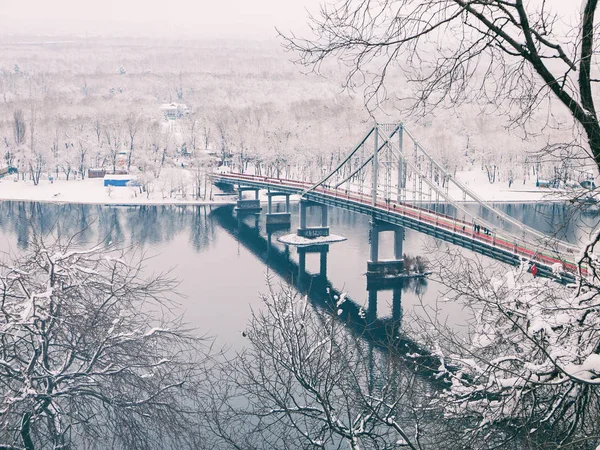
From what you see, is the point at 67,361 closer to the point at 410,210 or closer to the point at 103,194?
the point at 410,210

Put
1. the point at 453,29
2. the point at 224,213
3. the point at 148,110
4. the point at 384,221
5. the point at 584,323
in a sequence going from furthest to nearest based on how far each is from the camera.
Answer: the point at 148,110, the point at 224,213, the point at 384,221, the point at 584,323, the point at 453,29

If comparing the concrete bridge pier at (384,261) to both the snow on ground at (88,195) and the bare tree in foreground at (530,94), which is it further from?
the bare tree in foreground at (530,94)

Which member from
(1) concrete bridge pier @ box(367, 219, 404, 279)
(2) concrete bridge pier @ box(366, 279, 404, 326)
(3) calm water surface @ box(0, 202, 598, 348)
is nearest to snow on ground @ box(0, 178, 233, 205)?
(3) calm water surface @ box(0, 202, 598, 348)

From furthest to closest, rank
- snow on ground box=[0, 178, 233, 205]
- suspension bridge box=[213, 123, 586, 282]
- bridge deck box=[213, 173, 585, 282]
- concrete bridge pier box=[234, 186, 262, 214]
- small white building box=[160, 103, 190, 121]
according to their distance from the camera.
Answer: small white building box=[160, 103, 190, 121] < snow on ground box=[0, 178, 233, 205] < concrete bridge pier box=[234, 186, 262, 214] < suspension bridge box=[213, 123, 586, 282] < bridge deck box=[213, 173, 585, 282]

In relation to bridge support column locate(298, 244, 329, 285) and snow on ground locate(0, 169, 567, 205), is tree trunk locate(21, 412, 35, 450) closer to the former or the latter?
bridge support column locate(298, 244, 329, 285)

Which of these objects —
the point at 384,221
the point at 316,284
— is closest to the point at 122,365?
the point at 316,284

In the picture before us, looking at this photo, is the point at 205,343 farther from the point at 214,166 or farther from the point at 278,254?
the point at 214,166
